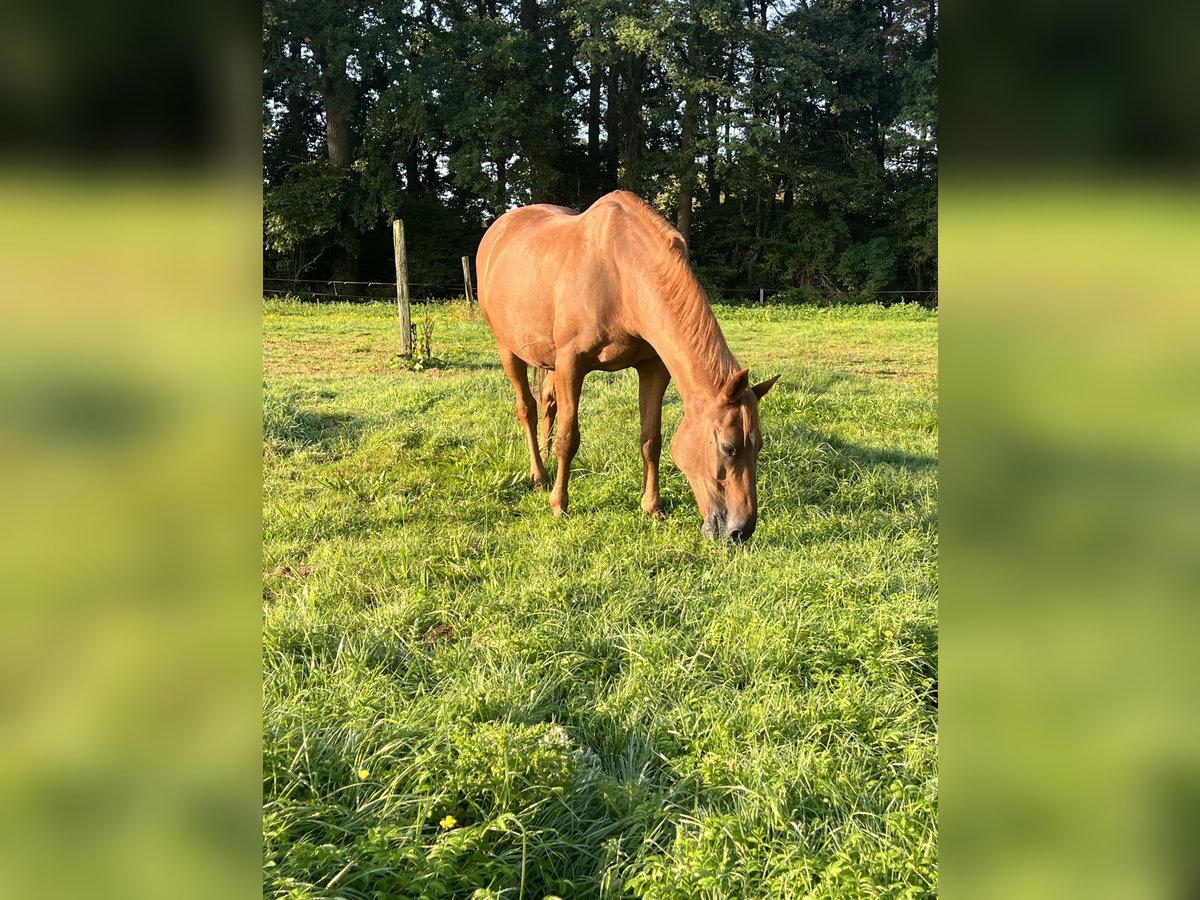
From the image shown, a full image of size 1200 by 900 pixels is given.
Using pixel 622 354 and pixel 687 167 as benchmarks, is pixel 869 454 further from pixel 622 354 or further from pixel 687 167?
pixel 687 167

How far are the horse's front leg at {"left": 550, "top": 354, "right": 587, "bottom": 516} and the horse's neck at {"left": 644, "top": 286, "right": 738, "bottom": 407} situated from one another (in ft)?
2.70

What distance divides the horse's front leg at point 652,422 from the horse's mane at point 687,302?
0.85 metres

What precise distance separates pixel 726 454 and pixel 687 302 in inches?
33.3

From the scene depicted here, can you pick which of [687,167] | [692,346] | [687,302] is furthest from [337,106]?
[692,346]

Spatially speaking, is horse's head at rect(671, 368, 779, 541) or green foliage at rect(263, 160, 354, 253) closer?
horse's head at rect(671, 368, 779, 541)

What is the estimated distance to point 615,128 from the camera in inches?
1129

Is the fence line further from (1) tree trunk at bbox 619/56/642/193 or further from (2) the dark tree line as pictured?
(1) tree trunk at bbox 619/56/642/193

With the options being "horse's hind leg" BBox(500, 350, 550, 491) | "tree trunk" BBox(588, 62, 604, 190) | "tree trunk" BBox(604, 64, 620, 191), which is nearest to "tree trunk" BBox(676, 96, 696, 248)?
"tree trunk" BBox(604, 64, 620, 191)

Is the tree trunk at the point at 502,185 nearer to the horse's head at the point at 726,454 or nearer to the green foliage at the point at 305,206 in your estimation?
the green foliage at the point at 305,206

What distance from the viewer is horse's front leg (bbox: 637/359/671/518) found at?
15.7 feet
